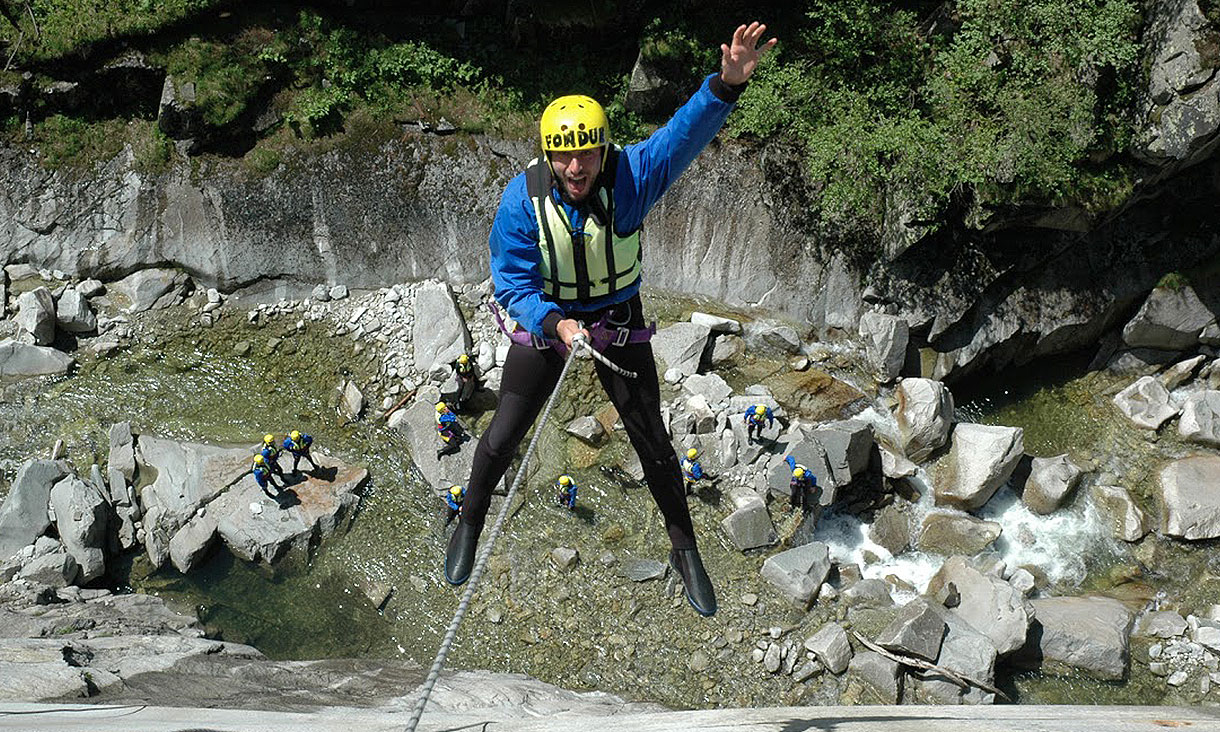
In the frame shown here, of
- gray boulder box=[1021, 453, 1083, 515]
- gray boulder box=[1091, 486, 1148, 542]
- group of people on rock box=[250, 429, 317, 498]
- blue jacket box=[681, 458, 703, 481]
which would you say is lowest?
gray boulder box=[1091, 486, 1148, 542]

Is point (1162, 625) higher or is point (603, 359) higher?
point (603, 359)

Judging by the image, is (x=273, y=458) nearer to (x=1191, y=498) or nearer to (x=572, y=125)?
(x=572, y=125)

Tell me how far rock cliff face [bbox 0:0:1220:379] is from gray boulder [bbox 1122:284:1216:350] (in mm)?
265

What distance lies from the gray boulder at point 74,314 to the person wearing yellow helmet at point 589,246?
1046cm

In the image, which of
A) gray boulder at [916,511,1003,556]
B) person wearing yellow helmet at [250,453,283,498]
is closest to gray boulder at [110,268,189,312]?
person wearing yellow helmet at [250,453,283,498]

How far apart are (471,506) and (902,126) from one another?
8.74 meters

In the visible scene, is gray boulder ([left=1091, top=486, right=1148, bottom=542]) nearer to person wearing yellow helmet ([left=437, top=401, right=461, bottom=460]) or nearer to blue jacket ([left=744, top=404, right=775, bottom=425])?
blue jacket ([left=744, top=404, right=775, bottom=425])

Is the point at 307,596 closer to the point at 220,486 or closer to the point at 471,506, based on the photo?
the point at 220,486

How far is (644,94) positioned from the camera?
43.6 ft

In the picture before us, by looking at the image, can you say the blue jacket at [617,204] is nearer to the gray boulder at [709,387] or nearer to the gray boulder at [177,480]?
the gray boulder at [709,387]

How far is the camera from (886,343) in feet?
40.8

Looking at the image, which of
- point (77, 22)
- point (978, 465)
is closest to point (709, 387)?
point (978, 465)

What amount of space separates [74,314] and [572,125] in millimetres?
11784

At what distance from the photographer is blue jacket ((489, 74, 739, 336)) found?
15.8ft
